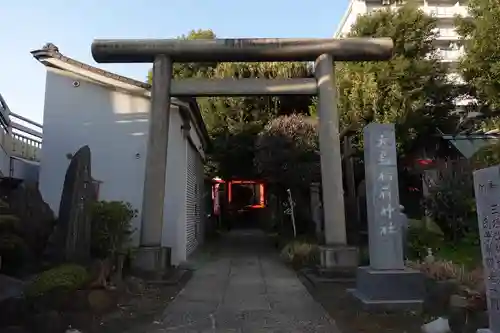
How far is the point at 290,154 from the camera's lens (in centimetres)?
1655

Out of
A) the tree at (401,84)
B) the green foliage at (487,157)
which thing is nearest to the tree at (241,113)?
the tree at (401,84)

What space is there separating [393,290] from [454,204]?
6562 mm

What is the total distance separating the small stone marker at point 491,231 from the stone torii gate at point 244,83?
597cm

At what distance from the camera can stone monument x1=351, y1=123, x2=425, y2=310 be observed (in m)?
7.28

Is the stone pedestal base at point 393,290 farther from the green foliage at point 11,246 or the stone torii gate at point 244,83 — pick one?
the green foliage at point 11,246

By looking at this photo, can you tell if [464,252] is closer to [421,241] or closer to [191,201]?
[421,241]

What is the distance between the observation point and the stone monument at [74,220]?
827 cm

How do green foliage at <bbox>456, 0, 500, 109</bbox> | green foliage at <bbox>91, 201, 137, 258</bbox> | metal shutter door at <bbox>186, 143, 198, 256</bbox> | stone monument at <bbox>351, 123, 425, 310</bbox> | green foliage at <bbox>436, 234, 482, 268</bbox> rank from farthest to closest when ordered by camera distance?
green foliage at <bbox>456, 0, 500, 109</bbox> → metal shutter door at <bbox>186, 143, 198, 256</bbox> → green foliage at <bbox>436, 234, 482, 268</bbox> → green foliage at <bbox>91, 201, 137, 258</bbox> → stone monument at <bbox>351, 123, 425, 310</bbox>

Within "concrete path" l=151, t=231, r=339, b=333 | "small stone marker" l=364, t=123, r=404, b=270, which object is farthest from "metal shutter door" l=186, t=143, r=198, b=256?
"small stone marker" l=364, t=123, r=404, b=270

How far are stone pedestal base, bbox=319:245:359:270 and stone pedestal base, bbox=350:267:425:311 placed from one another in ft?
9.18

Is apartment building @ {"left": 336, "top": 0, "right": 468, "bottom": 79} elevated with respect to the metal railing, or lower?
elevated

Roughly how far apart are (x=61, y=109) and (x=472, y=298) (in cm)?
1120

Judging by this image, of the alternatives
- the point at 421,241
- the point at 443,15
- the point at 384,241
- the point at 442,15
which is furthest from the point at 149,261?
the point at 443,15

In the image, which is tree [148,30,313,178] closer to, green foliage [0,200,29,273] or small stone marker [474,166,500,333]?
green foliage [0,200,29,273]
